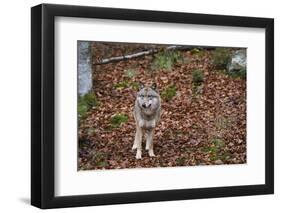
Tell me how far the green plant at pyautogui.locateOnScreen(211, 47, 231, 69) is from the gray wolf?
582 millimetres

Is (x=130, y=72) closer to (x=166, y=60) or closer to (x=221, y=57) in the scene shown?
(x=166, y=60)

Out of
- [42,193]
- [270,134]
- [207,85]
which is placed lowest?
[42,193]

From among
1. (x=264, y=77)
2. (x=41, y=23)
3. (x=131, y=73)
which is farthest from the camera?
(x=264, y=77)

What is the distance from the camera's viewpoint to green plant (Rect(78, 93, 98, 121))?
589 centimetres

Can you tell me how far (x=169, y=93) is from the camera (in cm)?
627

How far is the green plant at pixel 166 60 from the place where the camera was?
6188 millimetres

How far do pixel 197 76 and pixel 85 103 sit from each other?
101 centimetres

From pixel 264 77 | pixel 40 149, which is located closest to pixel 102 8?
pixel 40 149

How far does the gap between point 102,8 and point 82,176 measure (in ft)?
4.14

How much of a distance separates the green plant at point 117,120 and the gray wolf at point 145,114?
0.10 meters

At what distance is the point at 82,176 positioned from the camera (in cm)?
590

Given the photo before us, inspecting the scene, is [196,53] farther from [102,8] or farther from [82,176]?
[82,176]

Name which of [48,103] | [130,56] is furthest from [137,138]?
[48,103]

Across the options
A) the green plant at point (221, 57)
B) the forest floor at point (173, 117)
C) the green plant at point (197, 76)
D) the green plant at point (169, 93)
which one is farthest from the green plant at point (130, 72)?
the green plant at point (221, 57)
